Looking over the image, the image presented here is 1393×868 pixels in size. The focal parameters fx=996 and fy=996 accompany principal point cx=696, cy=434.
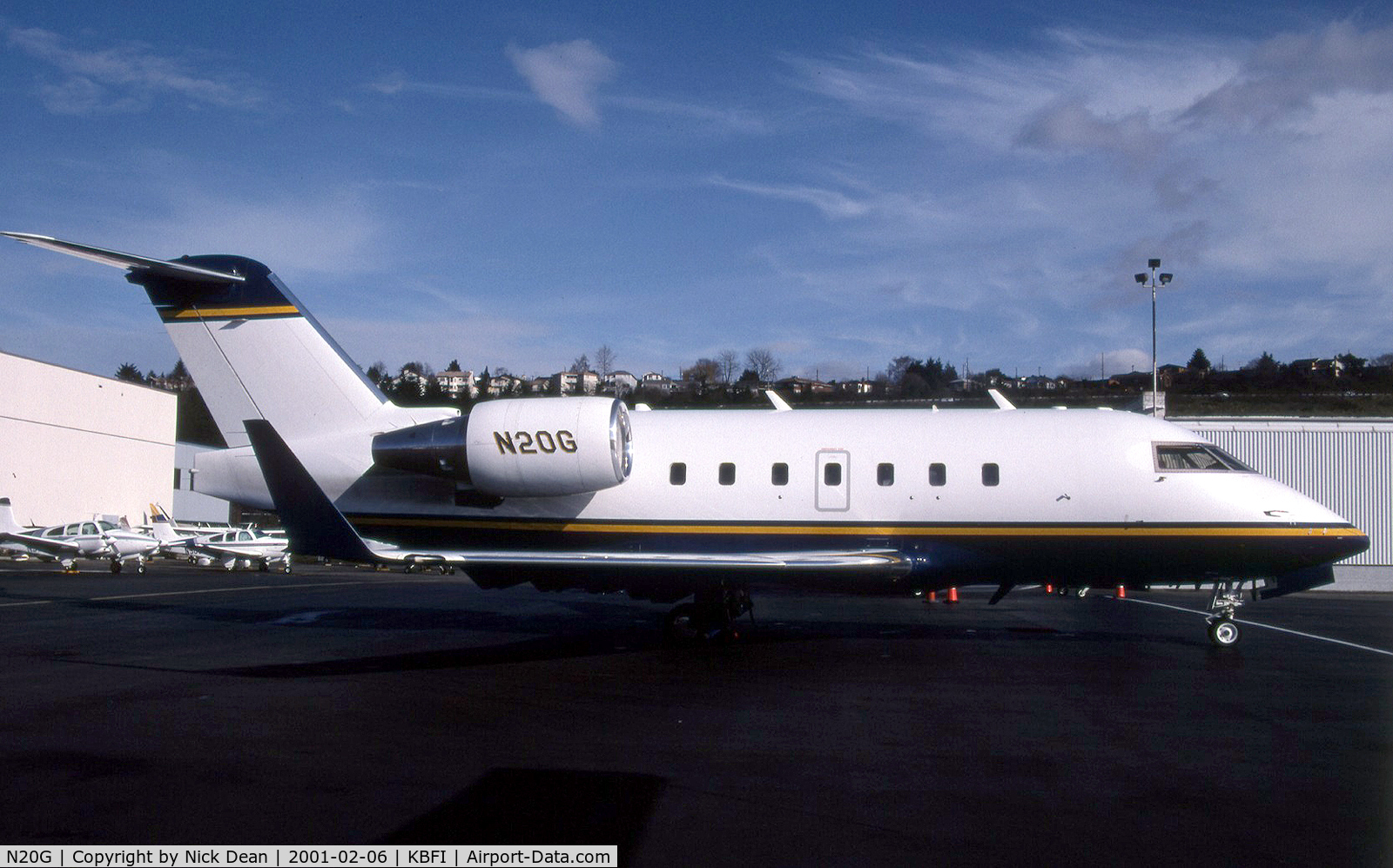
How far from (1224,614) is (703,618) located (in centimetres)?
717

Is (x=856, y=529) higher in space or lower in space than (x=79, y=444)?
lower

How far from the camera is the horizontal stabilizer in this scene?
10805 mm

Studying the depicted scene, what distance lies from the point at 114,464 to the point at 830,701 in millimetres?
59166

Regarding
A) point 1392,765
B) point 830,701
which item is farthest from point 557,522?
point 1392,765

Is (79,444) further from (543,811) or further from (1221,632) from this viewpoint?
(543,811)

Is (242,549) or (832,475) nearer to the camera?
(832,475)

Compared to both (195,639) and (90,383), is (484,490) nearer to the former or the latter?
(195,639)

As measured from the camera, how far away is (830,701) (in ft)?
31.6

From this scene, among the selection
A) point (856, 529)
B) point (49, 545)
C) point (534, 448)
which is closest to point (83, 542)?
point (49, 545)

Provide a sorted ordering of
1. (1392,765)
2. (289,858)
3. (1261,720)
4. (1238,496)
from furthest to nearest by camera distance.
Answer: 1. (1238,496)
2. (1261,720)
3. (1392,765)
4. (289,858)

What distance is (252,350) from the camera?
13688 millimetres

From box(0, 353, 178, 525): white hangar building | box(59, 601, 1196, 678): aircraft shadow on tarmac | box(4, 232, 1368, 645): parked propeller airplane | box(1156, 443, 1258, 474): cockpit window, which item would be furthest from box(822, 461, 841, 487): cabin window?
box(0, 353, 178, 525): white hangar building

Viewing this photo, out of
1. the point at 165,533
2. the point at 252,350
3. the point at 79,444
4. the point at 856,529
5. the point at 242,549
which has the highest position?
the point at 252,350

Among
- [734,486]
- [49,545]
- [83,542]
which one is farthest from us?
[83,542]
